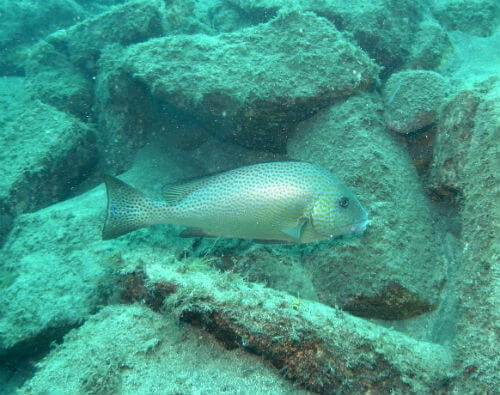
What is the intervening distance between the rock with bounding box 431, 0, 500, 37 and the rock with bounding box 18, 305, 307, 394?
28.9 ft

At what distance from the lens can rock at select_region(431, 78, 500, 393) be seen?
2240 mm

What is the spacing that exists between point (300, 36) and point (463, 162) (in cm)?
316

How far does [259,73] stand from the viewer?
194 inches

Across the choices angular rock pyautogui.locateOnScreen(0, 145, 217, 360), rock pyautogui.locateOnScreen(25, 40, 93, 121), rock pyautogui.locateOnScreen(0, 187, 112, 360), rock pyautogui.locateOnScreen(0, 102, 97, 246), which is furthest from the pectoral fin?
rock pyautogui.locateOnScreen(25, 40, 93, 121)

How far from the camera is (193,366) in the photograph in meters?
2.25

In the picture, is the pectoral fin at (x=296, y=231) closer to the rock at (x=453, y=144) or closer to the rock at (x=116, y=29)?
the rock at (x=453, y=144)

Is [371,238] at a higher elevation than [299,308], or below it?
below

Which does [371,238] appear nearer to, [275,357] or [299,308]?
[299,308]

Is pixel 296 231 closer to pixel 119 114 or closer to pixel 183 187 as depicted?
pixel 183 187

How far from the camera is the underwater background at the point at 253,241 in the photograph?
7.41 feet

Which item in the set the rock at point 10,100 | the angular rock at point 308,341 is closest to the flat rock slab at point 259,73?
the rock at point 10,100

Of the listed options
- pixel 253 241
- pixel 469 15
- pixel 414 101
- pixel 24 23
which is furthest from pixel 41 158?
pixel 469 15

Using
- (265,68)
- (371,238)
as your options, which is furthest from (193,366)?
(265,68)

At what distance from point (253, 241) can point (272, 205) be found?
75 cm
